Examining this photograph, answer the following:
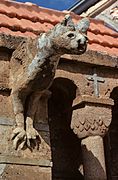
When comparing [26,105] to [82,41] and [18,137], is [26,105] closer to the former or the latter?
[18,137]

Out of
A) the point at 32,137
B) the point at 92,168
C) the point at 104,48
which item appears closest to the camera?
the point at 32,137

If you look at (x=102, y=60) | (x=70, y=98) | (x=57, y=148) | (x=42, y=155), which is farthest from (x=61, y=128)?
(x=42, y=155)

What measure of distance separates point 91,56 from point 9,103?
1.25m

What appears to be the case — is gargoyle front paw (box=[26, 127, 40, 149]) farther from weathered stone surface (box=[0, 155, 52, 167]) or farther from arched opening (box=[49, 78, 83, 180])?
arched opening (box=[49, 78, 83, 180])

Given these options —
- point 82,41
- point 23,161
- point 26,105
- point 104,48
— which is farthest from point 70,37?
point 104,48

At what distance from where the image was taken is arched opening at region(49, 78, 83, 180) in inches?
271

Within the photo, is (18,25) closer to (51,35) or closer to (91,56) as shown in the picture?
(91,56)

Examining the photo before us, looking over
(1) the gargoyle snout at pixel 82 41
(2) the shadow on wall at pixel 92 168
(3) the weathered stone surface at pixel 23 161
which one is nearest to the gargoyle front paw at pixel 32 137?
(3) the weathered stone surface at pixel 23 161

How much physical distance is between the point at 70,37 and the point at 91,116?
4.84ft

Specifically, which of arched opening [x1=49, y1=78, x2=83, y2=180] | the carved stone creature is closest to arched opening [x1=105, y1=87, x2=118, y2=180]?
arched opening [x1=49, y1=78, x2=83, y2=180]

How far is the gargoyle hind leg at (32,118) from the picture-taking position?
213 inches

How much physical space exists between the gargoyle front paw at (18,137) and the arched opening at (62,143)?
1.43m

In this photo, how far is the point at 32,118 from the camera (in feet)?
18.2

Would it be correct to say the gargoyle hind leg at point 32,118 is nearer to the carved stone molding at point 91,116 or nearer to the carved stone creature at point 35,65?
the carved stone creature at point 35,65
